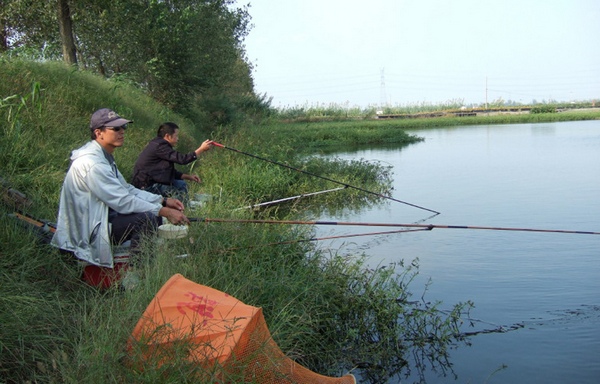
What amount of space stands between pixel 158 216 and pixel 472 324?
309 cm

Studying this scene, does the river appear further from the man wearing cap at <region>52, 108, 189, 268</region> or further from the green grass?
the man wearing cap at <region>52, 108, 189, 268</region>

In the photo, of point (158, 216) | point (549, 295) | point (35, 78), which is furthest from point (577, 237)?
point (35, 78)

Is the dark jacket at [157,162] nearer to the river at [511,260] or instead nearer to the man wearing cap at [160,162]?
the man wearing cap at [160,162]

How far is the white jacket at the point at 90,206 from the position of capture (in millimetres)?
4082

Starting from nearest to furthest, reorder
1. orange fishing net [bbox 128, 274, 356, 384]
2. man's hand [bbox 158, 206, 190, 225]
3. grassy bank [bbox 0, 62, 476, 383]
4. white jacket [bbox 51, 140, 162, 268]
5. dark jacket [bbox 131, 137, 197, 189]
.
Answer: orange fishing net [bbox 128, 274, 356, 384] < grassy bank [bbox 0, 62, 476, 383] < white jacket [bbox 51, 140, 162, 268] < man's hand [bbox 158, 206, 190, 225] < dark jacket [bbox 131, 137, 197, 189]

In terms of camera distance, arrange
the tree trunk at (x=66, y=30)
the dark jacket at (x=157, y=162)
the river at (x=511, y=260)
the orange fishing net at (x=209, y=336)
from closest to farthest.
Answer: the orange fishing net at (x=209, y=336)
the river at (x=511, y=260)
the dark jacket at (x=157, y=162)
the tree trunk at (x=66, y=30)

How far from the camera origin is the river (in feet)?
16.4

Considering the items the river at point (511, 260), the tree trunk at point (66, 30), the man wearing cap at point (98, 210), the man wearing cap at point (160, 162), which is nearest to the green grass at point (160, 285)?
the man wearing cap at point (98, 210)

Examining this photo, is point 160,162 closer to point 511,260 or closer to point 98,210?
point 98,210

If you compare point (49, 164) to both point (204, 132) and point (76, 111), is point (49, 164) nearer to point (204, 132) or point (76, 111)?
point (76, 111)

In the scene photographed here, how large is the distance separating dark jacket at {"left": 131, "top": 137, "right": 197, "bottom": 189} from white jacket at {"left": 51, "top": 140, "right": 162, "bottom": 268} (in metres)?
2.56

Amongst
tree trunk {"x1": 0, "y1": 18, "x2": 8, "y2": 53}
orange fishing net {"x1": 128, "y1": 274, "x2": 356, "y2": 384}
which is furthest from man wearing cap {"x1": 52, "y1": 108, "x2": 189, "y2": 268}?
tree trunk {"x1": 0, "y1": 18, "x2": 8, "y2": 53}

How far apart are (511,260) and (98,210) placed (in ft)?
18.2

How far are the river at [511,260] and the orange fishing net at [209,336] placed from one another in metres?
2.12
